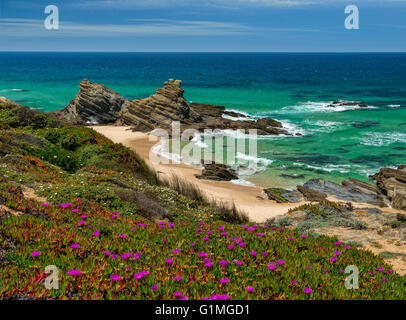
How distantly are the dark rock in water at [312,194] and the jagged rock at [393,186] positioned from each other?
3.56 m

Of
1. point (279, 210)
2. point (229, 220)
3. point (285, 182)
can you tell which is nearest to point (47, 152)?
point (229, 220)

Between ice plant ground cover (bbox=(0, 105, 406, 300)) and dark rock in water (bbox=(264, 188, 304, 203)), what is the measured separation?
12.7m

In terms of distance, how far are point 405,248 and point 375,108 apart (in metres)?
60.1

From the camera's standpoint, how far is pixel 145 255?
18.8 feet

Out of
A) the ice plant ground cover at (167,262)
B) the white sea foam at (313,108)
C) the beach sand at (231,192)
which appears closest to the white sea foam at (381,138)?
the white sea foam at (313,108)

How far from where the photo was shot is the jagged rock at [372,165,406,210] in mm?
20734

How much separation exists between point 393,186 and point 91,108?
37.8m

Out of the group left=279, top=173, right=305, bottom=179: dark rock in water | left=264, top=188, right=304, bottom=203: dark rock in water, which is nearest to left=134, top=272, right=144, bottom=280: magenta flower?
left=264, top=188, right=304, bottom=203: dark rock in water

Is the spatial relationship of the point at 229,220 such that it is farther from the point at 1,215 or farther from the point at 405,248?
the point at 1,215

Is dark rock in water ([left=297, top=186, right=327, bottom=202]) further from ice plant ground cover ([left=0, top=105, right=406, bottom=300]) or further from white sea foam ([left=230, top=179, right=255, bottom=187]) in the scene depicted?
ice plant ground cover ([left=0, top=105, right=406, bottom=300])

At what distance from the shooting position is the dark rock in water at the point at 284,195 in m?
22.0

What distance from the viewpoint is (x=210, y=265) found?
532 centimetres

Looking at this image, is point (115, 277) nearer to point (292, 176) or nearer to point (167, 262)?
point (167, 262)
